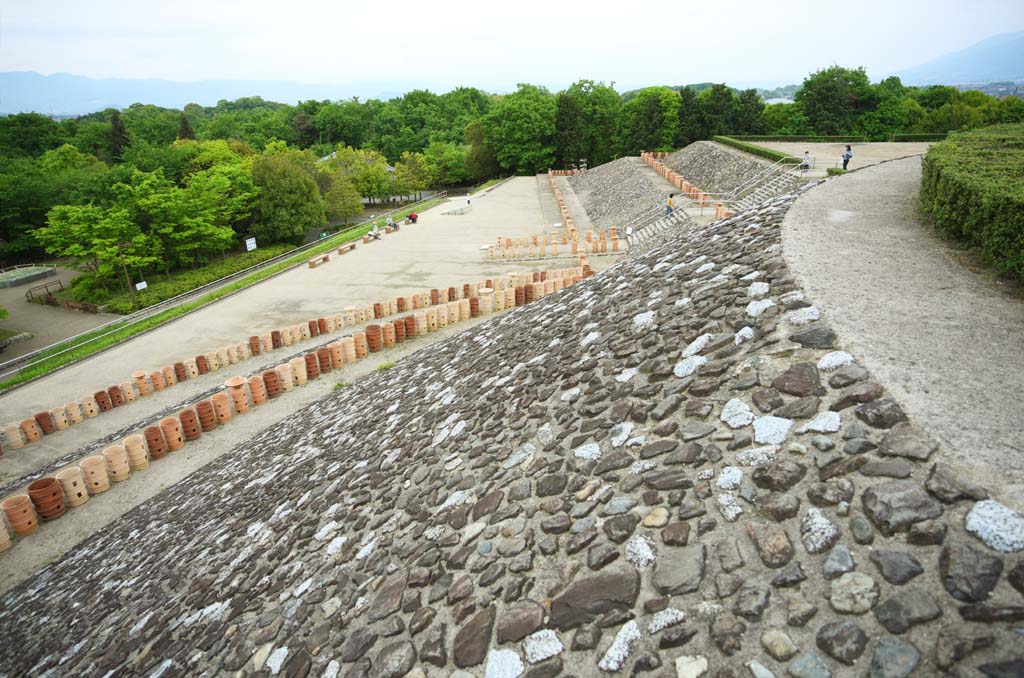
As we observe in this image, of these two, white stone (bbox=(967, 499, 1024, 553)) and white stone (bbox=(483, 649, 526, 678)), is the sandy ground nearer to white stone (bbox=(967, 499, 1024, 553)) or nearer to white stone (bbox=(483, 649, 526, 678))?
white stone (bbox=(483, 649, 526, 678))

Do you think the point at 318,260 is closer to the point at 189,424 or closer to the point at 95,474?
the point at 189,424

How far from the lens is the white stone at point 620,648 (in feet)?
12.0

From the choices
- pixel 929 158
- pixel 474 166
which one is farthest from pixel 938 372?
pixel 474 166

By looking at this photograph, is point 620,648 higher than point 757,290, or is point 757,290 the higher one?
point 757,290

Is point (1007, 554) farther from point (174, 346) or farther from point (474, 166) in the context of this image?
point (474, 166)

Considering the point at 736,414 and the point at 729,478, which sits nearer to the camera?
the point at 729,478

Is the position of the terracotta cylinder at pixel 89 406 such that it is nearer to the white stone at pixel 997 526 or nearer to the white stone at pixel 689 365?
the white stone at pixel 689 365

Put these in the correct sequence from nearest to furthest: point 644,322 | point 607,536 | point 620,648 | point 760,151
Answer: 1. point 620,648
2. point 607,536
3. point 644,322
4. point 760,151

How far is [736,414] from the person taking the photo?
4.99 metres

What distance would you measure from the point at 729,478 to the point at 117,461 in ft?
43.3

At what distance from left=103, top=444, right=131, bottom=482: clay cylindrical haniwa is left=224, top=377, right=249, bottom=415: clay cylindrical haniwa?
2633 millimetres

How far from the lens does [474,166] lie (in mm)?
72188

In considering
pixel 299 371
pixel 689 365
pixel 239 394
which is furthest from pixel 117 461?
pixel 689 365

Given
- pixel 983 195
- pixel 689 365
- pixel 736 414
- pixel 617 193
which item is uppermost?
pixel 983 195
